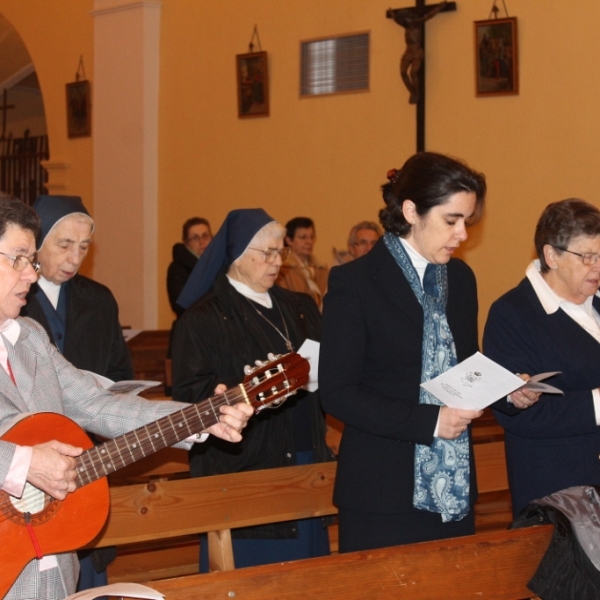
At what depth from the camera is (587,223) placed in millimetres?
3514

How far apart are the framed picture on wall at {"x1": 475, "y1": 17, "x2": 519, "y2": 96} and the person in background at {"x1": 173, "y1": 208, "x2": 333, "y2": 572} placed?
4.76m

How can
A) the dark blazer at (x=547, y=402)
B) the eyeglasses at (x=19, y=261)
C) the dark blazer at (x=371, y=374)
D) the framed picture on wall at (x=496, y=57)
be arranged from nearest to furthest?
the eyeglasses at (x=19, y=261) < the dark blazer at (x=371, y=374) < the dark blazer at (x=547, y=402) < the framed picture on wall at (x=496, y=57)

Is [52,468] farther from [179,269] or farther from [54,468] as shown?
[179,269]

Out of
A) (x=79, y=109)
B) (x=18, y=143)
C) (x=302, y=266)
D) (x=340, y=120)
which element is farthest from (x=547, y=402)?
(x=18, y=143)

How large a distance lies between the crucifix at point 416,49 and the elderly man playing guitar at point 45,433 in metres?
6.40

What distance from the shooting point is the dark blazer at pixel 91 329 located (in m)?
3.92

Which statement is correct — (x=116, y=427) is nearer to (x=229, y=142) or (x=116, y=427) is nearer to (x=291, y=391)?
(x=291, y=391)

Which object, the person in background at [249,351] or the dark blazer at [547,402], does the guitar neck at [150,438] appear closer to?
the person in background at [249,351]

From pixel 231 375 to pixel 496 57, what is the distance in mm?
5385

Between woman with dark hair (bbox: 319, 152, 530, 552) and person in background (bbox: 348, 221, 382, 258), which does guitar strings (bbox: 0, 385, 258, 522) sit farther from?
person in background (bbox: 348, 221, 382, 258)

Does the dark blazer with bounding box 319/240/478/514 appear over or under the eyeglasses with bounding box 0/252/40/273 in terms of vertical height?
under

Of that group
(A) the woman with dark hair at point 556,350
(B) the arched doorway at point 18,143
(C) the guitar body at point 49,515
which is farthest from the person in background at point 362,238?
(B) the arched doorway at point 18,143

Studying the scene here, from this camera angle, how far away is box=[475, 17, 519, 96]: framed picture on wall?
8367 mm

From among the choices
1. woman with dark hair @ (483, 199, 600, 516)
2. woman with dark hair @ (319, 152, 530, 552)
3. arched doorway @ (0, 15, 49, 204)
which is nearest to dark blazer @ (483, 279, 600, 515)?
woman with dark hair @ (483, 199, 600, 516)
